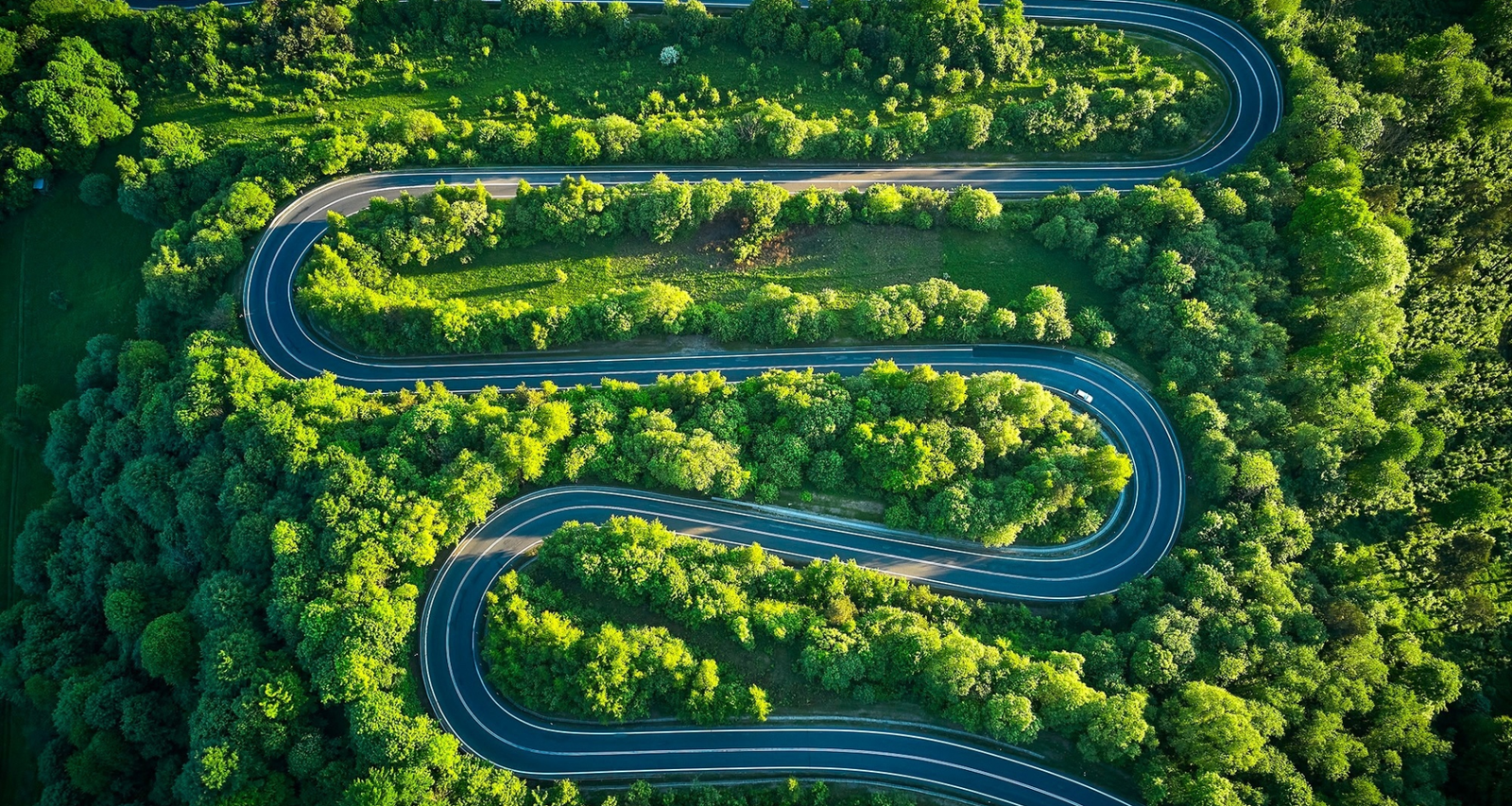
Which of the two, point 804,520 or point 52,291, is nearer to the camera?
point 804,520

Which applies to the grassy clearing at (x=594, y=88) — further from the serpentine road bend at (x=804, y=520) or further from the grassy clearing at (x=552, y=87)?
the serpentine road bend at (x=804, y=520)

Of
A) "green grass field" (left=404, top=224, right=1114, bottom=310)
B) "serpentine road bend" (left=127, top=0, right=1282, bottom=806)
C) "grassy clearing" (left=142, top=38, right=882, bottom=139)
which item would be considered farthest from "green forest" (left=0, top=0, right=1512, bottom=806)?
"serpentine road bend" (left=127, top=0, right=1282, bottom=806)

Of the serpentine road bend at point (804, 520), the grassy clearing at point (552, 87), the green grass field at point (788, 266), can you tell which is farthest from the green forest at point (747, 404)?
the serpentine road bend at point (804, 520)

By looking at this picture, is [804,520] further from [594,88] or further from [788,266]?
[594,88]

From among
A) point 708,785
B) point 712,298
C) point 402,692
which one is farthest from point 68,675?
point 712,298

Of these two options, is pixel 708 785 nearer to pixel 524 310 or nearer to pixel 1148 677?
pixel 1148 677

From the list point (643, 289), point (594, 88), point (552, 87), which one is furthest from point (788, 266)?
point (552, 87)
